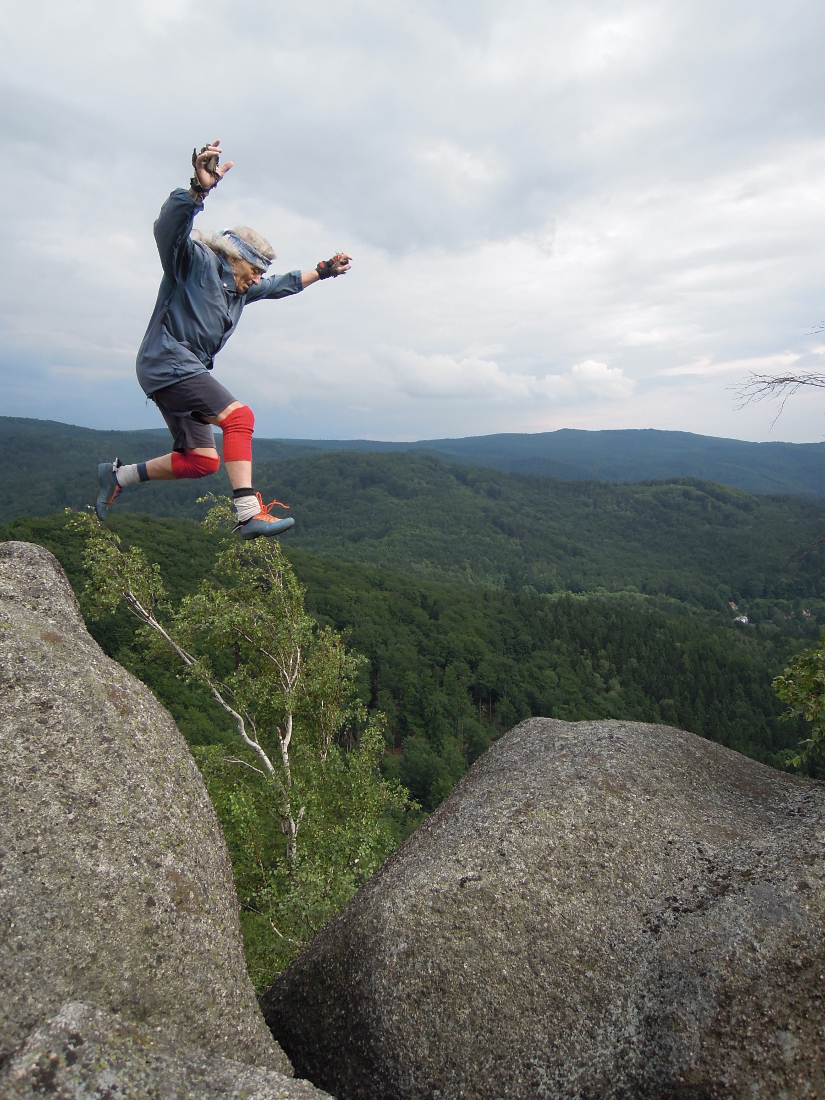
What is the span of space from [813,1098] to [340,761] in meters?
13.8

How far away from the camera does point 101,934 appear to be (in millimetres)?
4461

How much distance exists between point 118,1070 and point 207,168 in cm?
571

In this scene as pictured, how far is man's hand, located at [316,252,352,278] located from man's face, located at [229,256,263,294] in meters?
0.92

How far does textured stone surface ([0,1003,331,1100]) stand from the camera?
11.5ft

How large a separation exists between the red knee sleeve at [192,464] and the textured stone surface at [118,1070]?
A: 398cm

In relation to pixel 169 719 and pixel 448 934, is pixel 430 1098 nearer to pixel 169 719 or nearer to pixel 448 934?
pixel 448 934

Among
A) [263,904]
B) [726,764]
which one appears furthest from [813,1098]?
[263,904]

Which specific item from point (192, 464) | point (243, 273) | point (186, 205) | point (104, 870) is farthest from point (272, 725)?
point (186, 205)

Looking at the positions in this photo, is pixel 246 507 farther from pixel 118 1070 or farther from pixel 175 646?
pixel 175 646

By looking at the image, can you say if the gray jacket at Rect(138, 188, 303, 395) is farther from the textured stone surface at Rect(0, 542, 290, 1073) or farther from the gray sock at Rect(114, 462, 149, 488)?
the textured stone surface at Rect(0, 542, 290, 1073)

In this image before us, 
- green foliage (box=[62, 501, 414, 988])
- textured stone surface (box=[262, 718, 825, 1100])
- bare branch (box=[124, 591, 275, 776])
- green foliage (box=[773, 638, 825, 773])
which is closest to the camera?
textured stone surface (box=[262, 718, 825, 1100])

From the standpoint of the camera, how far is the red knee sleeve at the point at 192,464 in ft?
17.6

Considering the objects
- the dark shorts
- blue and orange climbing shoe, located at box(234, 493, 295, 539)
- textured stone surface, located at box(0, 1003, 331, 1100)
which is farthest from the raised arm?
textured stone surface, located at box(0, 1003, 331, 1100)

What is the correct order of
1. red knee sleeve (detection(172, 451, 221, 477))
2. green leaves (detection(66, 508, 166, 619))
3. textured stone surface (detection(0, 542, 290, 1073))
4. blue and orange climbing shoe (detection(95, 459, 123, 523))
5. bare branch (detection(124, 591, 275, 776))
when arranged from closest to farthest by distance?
textured stone surface (detection(0, 542, 290, 1073))
red knee sleeve (detection(172, 451, 221, 477))
blue and orange climbing shoe (detection(95, 459, 123, 523))
green leaves (detection(66, 508, 166, 619))
bare branch (detection(124, 591, 275, 776))
